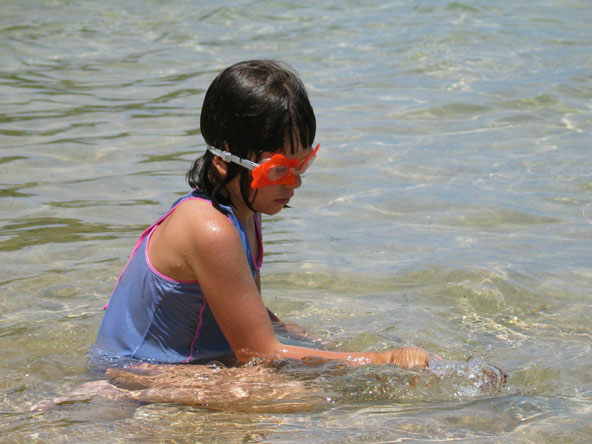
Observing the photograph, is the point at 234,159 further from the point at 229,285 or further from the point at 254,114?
the point at 229,285

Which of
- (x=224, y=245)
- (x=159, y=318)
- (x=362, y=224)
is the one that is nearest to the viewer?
(x=224, y=245)

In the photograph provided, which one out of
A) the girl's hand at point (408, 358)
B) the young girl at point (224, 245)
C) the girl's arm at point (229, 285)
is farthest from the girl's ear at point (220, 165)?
the girl's hand at point (408, 358)

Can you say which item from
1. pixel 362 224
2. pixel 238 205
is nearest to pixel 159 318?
pixel 238 205

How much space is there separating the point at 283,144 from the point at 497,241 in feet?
8.01

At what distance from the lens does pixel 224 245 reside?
2.95 meters

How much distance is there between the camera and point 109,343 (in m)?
3.33

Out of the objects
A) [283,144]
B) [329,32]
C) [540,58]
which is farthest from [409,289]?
[329,32]

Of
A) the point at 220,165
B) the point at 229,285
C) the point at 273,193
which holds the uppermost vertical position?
the point at 220,165

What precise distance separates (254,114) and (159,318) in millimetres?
862

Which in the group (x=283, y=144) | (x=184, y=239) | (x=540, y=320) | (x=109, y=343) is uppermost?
(x=283, y=144)

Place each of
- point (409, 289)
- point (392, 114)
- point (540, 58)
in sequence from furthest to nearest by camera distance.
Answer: point (540, 58) < point (392, 114) < point (409, 289)

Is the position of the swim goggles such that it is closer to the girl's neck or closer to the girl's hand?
the girl's neck

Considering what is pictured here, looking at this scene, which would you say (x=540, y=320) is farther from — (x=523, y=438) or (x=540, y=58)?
(x=540, y=58)

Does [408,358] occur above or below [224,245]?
below
